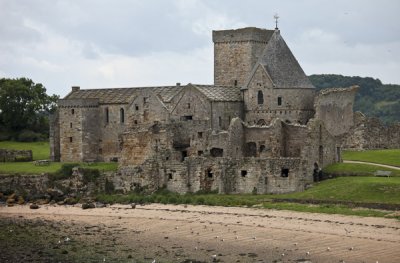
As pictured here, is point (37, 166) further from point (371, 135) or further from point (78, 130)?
point (371, 135)

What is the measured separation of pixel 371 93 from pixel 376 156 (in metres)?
67.7

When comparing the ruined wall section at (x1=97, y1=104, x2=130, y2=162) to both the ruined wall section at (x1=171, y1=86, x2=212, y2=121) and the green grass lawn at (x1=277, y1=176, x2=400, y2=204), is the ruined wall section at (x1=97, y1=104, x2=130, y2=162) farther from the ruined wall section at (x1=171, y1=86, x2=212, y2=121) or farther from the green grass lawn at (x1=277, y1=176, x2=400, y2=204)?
the green grass lawn at (x1=277, y1=176, x2=400, y2=204)

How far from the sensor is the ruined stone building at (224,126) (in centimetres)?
5969

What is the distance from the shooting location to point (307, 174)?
5828cm

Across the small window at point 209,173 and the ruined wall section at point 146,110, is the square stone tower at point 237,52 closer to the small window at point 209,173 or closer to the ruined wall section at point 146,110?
the ruined wall section at point 146,110

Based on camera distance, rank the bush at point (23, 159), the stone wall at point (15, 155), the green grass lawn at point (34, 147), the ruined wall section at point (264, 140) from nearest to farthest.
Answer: the ruined wall section at point (264, 140), the bush at point (23, 159), the stone wall at point (15, 155), the green grass lawn at point (34, 147)

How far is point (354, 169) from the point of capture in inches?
2323

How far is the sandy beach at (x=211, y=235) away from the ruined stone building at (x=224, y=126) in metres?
4.42

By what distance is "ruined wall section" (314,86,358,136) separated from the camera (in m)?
65.3

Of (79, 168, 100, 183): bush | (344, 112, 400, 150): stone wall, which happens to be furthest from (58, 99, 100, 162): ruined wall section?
(344, 112, 400, 150): stone wall

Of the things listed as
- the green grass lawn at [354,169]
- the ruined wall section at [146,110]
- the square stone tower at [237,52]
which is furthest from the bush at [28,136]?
the green grass lawn at [354,169]

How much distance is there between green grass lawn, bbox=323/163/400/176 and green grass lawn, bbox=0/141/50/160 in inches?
984

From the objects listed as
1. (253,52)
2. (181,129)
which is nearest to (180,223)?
(181,129)

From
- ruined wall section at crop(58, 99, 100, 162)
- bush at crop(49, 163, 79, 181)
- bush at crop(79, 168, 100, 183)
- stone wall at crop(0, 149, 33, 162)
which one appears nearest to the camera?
bush at crop(79, 168, 100, 183)
